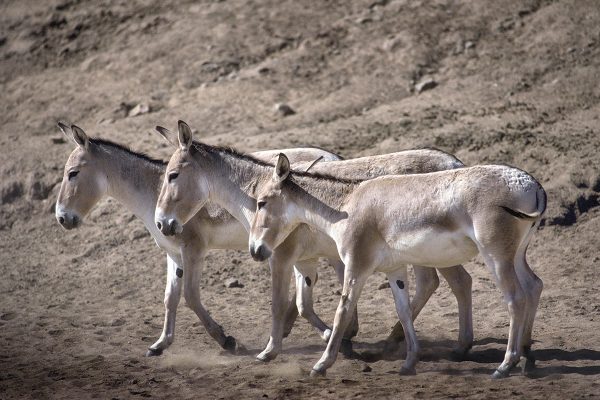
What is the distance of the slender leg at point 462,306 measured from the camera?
1054cm

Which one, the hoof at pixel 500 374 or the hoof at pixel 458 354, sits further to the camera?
the hoof at pixel 458 354

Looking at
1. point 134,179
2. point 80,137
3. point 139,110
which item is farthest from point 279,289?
point 139,110

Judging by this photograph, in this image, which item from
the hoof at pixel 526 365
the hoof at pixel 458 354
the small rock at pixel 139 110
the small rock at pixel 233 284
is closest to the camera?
the hoof at pixel 526 365

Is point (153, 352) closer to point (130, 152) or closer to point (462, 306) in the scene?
point (130, 152)

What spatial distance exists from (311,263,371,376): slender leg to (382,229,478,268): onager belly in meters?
0.42

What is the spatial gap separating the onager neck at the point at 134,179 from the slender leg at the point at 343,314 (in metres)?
3.02

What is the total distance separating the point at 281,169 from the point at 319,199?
510 millimetres

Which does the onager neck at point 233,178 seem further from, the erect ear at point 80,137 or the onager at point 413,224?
the erect ear at point 80,137

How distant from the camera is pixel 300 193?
10414 millimetres

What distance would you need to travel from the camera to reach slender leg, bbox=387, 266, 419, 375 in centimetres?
992

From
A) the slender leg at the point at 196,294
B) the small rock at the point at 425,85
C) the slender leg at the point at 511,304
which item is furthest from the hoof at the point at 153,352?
the small rock at the point at 425,85

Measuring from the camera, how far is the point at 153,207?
1180cm

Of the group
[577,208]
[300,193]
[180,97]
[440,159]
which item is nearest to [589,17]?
[577,208]

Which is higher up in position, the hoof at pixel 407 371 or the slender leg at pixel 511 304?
the slender leg at pixel 511 304
